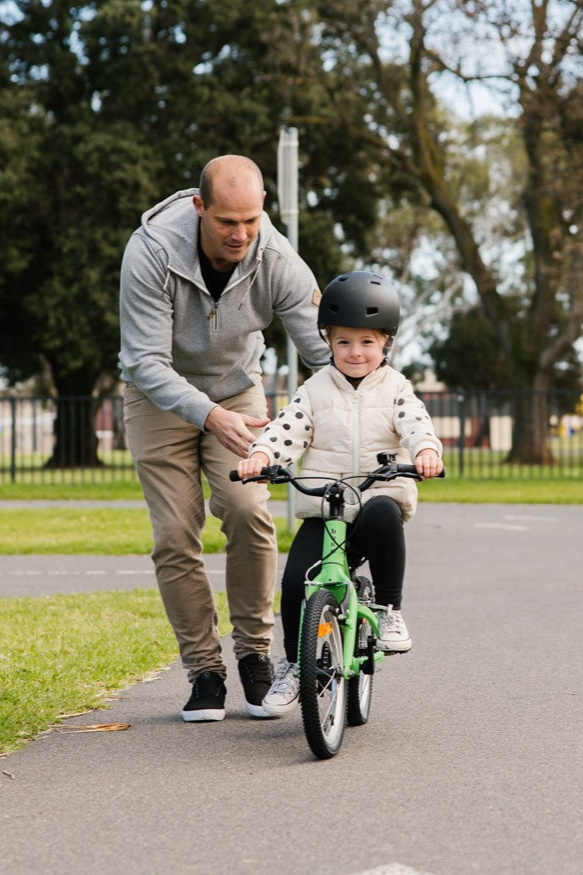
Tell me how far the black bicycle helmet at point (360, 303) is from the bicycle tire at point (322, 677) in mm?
961

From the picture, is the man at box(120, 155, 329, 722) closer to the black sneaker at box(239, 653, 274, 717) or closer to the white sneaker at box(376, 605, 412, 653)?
the black sneaker at box(239, 653, 274, 717)

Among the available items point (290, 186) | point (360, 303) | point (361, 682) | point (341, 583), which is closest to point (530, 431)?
point (290, 186)

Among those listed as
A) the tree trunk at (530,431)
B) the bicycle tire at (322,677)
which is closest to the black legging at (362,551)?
the bicycle tire at (322,677)

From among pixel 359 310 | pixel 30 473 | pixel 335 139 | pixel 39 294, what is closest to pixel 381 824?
pixel 359 310

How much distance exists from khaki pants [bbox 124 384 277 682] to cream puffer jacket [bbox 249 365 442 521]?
0.39m

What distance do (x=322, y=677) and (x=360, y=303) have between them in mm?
1296

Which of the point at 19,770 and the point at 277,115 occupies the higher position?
the point at 277,115

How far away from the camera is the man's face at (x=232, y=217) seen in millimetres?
4840

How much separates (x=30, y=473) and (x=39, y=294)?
6.71m

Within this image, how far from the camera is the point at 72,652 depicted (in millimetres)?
6500

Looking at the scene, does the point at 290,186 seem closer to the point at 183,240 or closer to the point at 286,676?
the point at 183,240

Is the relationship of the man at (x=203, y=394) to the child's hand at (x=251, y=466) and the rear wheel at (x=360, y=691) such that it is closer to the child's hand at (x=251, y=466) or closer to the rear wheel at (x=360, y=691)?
the child's hand at (x=251, y=466)

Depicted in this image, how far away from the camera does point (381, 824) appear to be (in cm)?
368

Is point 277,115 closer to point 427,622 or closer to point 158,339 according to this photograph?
point 427,622
